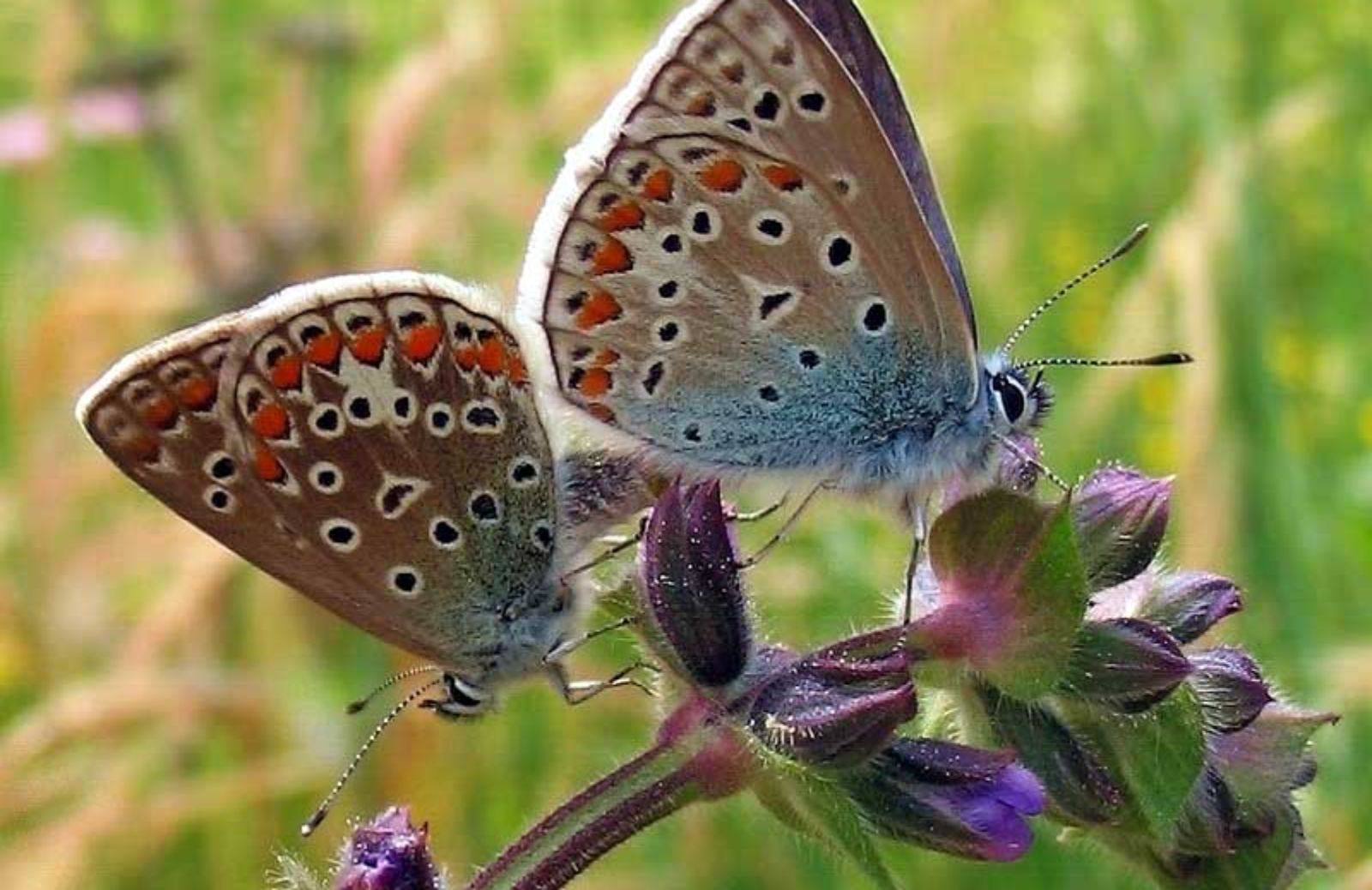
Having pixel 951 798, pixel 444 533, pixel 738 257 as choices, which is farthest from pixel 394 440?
pixel 951 798

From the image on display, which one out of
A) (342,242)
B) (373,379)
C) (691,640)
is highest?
(373,379)

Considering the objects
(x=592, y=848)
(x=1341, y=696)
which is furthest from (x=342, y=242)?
(x=592, y=848)

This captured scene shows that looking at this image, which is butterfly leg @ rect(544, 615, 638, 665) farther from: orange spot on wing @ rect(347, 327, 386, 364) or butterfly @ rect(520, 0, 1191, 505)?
orange spot on wing @ rect(347, 327, 386, 364)

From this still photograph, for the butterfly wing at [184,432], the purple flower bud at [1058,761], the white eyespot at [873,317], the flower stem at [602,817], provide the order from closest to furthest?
the flower stem at [602,817], the butterfly wing at [184,432], the purple flower bud at [1058,761], the white eyespot at [873,317]

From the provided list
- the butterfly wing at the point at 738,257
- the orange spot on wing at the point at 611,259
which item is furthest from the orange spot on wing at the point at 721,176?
the orange spot on wing at the point at 611,259

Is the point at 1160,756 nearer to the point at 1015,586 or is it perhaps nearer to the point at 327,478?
the point at 1015,586

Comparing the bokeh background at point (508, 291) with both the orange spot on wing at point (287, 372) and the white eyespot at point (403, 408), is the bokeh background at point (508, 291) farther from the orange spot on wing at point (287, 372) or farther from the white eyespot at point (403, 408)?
the orange spot on wing at point (287, 372)

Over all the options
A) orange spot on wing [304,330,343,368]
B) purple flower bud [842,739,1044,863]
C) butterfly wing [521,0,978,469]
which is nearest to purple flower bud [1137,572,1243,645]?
purple flower bud [842,739,1044,863]

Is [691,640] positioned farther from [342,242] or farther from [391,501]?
[342,242]
